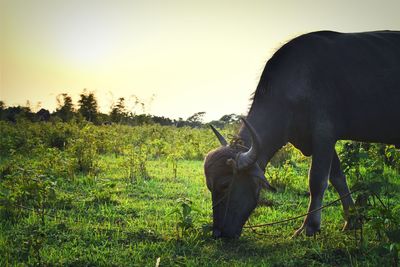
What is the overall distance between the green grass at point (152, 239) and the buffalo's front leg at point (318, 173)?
13 centimetres

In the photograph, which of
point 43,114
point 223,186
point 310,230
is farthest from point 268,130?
point 43,114

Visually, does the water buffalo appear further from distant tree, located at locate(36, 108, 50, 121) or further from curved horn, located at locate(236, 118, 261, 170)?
distant tree, located at locate(36, 108, 50, 121)

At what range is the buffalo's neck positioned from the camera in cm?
444

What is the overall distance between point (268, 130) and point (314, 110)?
494 mm

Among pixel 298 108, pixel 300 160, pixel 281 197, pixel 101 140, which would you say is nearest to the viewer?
pixel 298 108

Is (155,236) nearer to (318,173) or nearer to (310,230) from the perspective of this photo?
(310,230)

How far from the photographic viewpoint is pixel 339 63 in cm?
443

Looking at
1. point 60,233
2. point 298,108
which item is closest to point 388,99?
point 298,108

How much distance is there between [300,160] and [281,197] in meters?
3.54

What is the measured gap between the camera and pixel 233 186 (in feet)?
13.4

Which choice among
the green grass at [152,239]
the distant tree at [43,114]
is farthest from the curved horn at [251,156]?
the distant tree at [43,114]

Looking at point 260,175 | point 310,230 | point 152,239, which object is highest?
point 260,175

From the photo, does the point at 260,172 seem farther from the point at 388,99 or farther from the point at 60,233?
the point at 60,233

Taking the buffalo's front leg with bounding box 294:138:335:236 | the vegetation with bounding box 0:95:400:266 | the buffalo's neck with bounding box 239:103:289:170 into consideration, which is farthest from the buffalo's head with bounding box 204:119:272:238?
the buffalo's front leg with bounding box 294:138:335:236
